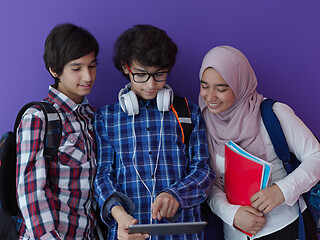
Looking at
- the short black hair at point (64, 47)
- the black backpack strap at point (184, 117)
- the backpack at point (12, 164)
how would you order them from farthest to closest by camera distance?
the black backpack strap at point (184, 117), the short black hair at point (64, 47), the backpack at point (12, 164)

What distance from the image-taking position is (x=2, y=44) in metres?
1.88

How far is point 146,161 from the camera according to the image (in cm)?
164

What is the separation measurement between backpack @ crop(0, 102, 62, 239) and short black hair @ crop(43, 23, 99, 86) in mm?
216

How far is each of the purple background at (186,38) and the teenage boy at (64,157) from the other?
292 mm

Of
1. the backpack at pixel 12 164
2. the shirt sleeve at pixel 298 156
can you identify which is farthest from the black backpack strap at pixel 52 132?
the shirt sleeve at pixel 298 156

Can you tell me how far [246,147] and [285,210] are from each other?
351mm

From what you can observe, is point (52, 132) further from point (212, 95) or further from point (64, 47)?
point (212, 95)

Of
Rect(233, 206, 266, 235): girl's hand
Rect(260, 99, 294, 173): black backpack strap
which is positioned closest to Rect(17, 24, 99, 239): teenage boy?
Rect(233, 206, 266, 235): girl's hand

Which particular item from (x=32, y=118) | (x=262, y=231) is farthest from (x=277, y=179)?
(x=32, y=118)

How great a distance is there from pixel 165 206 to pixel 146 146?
336mm

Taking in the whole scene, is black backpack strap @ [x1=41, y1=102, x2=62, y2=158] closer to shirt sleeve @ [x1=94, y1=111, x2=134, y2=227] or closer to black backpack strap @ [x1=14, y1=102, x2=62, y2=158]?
black backpack strap @ [x1=14, y1=102, x2=62, y2=158]

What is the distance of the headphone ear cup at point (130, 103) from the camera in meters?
1.65

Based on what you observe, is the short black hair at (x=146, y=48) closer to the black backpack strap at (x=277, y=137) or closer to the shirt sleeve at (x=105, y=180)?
the shirt sleeve at (x=105, y=180)

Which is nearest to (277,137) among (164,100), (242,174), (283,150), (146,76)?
(283,150)
